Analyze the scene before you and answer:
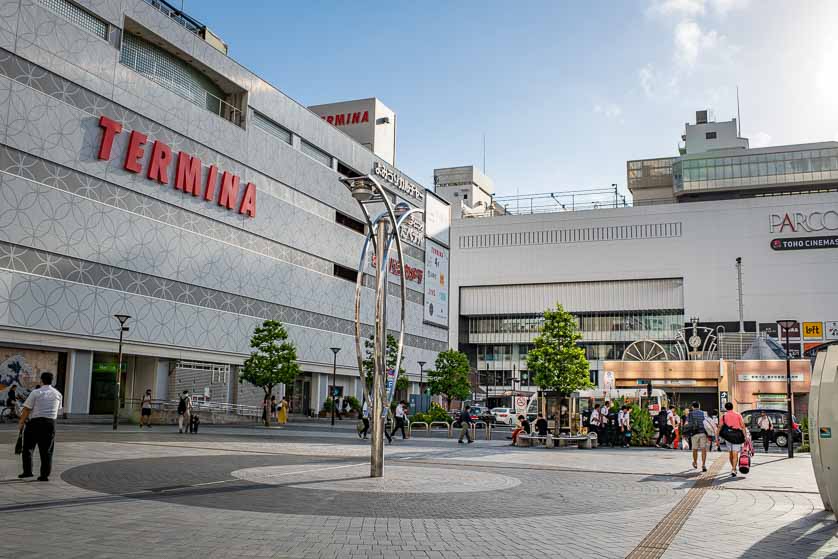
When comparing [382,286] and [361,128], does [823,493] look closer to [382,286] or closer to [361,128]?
[382,286]

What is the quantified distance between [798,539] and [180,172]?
4065cm

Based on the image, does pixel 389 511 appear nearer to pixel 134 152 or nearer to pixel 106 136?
pixel 106 136

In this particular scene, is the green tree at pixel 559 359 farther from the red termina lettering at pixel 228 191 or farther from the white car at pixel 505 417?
the red termina lettering at pixel 228 191

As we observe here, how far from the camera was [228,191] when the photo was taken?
1877 inches

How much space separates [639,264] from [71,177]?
67.8m

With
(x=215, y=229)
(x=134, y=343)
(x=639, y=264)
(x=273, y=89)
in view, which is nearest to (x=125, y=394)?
(x=134, y=343)

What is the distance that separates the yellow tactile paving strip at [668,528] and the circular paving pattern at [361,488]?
0.41 m

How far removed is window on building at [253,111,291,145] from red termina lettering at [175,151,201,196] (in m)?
8.14

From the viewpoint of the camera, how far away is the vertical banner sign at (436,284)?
7969 cm

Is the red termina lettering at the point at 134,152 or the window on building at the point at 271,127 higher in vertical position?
the window on building at the point at 271,127

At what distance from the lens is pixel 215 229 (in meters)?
46.9

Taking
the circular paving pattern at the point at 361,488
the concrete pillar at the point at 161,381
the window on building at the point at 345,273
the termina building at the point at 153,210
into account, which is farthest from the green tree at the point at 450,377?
the circular paving pattern at the point at 361,488

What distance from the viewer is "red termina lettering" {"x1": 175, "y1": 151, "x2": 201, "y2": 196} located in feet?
143

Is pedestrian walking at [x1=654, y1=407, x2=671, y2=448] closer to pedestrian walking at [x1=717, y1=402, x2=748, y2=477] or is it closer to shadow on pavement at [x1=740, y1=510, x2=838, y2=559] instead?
pedestrian walking at [x1=717, y1=402, x2=748, y2=477]
